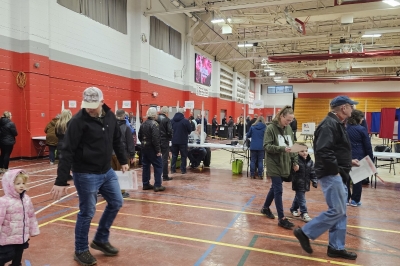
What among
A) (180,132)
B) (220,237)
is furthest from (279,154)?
(180,132)

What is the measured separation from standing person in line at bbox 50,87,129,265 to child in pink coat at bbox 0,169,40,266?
249 millimetres

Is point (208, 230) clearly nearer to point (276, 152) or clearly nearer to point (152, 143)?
point (276, 152)

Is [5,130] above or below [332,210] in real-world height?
above

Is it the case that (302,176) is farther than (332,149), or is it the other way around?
(302,176)

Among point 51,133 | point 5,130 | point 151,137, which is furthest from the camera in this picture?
point 51,133

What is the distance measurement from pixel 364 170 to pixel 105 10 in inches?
462

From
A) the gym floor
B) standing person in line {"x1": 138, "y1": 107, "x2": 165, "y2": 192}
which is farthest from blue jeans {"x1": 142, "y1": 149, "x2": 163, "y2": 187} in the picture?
the gym floor

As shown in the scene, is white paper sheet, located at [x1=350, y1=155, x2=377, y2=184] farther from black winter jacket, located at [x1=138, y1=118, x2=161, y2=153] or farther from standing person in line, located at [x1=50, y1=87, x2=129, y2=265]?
black winter jacket, located at [x1=138, y1=118, x2=161, y2=153]

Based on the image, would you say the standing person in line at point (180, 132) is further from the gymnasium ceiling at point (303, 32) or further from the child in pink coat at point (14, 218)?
the gymnasium ceiling at point (303, 32)

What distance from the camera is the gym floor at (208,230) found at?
3189 millimetres

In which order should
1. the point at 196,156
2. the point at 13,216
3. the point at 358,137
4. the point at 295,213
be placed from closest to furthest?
the point at 13,216 < the point at 295,213 < the point at 358,137 < the point at 196,156

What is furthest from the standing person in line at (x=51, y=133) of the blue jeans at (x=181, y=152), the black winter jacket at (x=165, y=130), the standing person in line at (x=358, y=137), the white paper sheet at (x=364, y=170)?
the white paper sheet at (x=364, y=170)

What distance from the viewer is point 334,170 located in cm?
297

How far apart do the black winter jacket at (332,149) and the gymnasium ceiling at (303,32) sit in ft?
32.7
